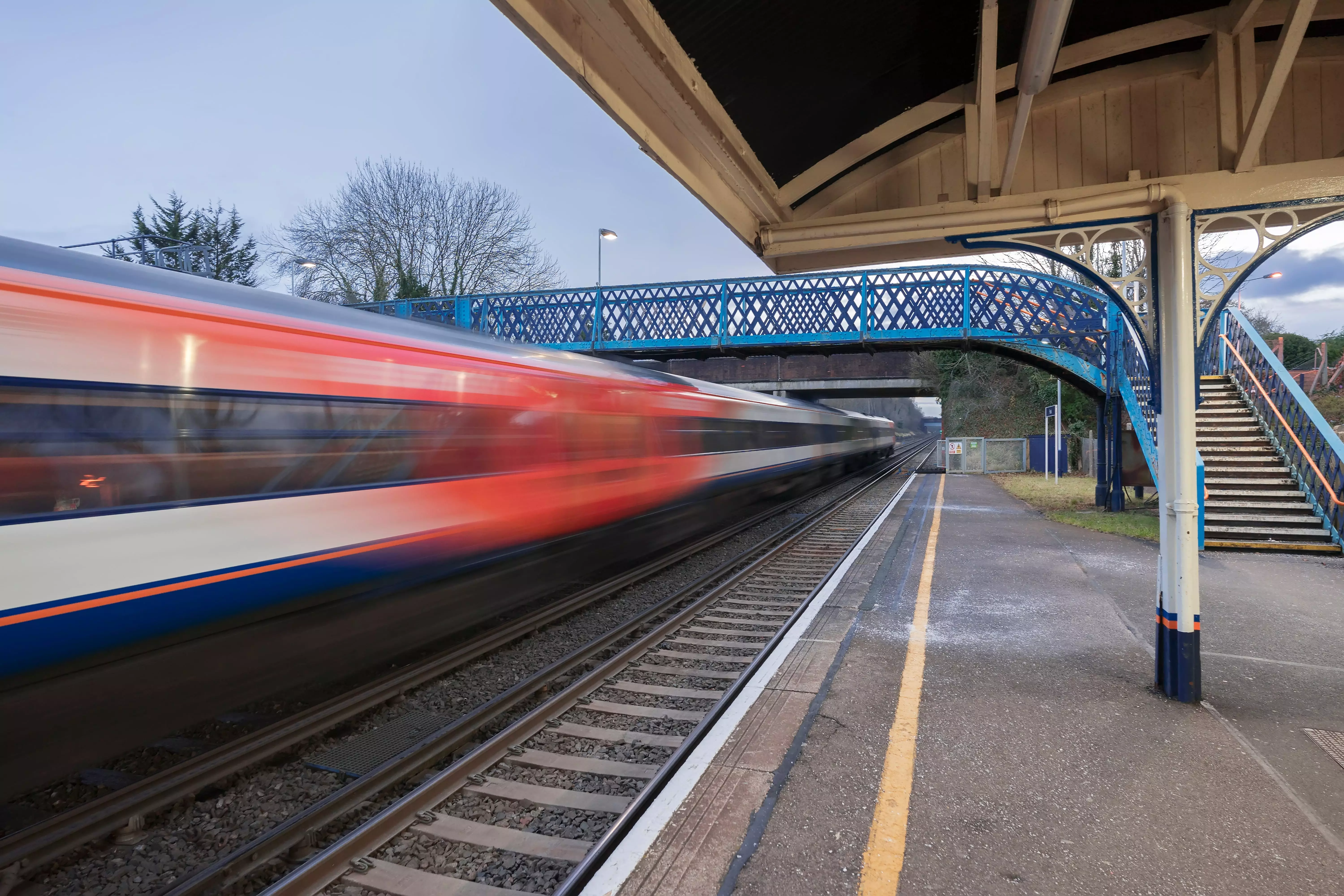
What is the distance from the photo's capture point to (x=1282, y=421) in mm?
10984

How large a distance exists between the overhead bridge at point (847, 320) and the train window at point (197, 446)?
12433 millimetres

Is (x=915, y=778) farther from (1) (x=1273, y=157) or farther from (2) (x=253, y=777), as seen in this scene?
(1) (x=1273, y=157)

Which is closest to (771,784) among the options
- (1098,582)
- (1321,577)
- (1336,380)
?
(1098,582)

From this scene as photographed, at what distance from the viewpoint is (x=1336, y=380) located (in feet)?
72.9

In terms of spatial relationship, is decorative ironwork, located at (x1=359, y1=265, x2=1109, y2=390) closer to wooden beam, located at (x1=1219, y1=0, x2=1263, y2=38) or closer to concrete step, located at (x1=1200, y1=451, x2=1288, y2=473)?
concrete step, located at (x1=1200, y1=451, x2=1288, y2=473)

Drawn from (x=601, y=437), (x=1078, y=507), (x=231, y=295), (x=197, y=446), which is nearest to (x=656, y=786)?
(x=197, y=446)

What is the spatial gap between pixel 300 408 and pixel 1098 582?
7.64 m

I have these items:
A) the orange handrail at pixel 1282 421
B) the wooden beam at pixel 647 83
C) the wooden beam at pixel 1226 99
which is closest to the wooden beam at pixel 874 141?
the wooden beam at pixel 647 83

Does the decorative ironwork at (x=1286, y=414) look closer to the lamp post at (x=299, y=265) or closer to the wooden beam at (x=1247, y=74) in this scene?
the wooden beam at (x=1247, y=74)

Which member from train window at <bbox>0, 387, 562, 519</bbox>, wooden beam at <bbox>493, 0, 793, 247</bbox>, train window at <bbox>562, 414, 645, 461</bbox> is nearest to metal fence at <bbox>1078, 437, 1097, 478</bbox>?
train window at <bbox>562, 414, 645, 461</bbox>

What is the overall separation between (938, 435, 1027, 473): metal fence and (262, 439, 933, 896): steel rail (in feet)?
69.5

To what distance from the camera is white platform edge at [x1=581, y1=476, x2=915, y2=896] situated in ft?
8.35

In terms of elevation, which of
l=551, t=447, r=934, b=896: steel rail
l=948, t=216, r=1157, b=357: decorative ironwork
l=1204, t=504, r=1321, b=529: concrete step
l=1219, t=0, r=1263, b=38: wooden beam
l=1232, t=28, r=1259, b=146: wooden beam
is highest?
l=1219, t=0, r=1263, b=38: wooden beam

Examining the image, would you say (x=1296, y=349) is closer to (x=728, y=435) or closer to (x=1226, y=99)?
(x=728, y=435)
